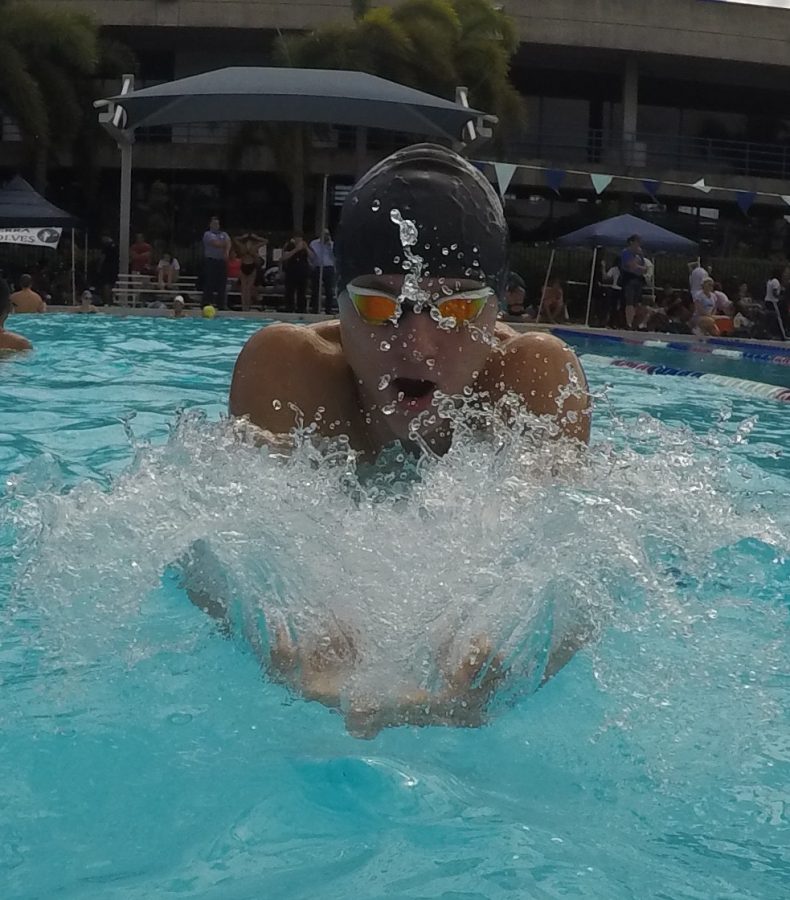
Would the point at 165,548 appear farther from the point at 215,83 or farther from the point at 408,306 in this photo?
the point at 215,83

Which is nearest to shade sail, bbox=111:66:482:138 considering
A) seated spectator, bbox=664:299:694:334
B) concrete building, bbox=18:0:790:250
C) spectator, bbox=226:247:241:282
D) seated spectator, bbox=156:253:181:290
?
seated spectator, bbox=156:253:181:290

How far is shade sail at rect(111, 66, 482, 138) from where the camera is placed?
14.8 metres

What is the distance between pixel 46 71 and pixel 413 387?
2244 centimetres

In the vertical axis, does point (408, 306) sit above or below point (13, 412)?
above

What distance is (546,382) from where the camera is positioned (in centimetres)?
281

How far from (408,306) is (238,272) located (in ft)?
51.8

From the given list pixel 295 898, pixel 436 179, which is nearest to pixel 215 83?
pixel 436 179

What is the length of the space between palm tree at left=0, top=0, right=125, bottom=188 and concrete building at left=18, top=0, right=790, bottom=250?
1832 millimetres

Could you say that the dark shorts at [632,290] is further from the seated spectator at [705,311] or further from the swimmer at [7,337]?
the swimmer at [7,337]

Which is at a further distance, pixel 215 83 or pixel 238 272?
pixel 238 272

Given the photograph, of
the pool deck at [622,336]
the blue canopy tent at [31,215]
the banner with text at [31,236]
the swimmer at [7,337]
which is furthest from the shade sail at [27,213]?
the swimmer at [7,337]

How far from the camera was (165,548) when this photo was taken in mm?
2674

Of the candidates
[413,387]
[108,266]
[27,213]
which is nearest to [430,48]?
[108,266]

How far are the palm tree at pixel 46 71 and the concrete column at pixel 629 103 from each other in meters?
13.0
